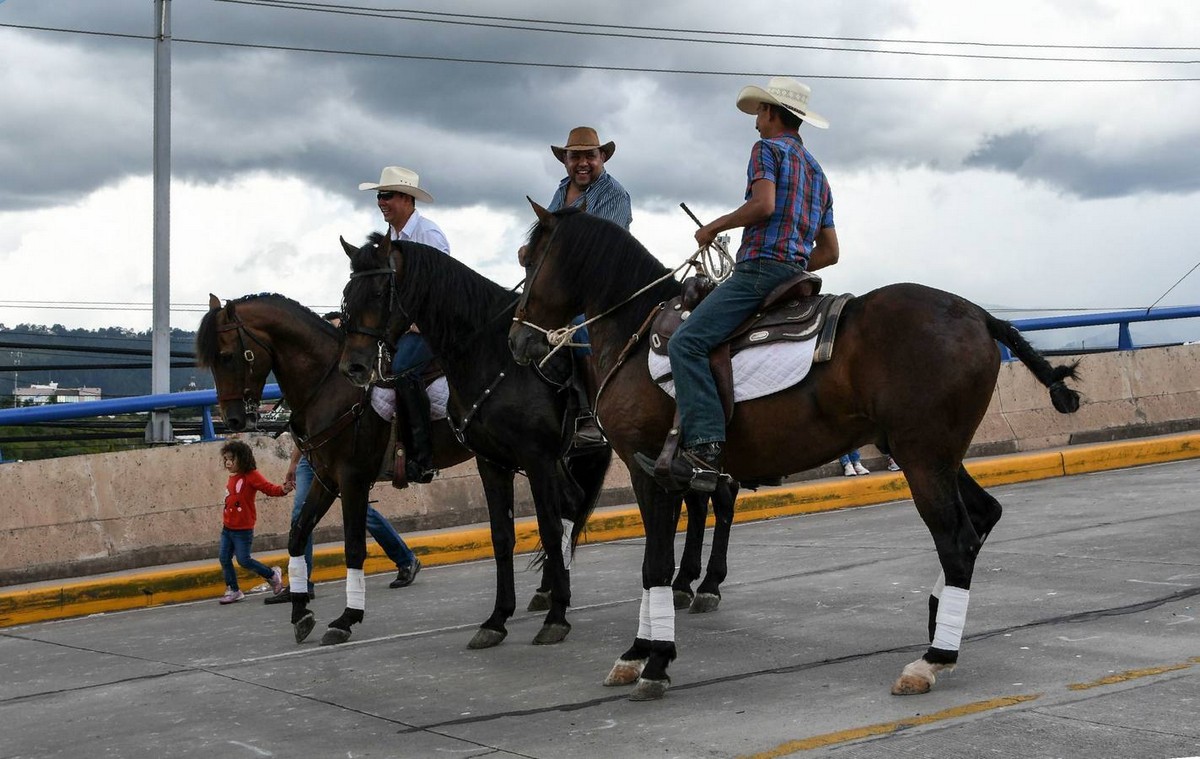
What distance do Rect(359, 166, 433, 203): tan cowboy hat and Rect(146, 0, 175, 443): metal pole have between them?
25.2 ft

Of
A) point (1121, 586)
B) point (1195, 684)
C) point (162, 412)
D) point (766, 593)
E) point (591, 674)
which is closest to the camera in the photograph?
point (1195, 684)

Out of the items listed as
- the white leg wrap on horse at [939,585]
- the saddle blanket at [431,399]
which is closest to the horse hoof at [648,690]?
the white leg wrap on horse at [939,585]

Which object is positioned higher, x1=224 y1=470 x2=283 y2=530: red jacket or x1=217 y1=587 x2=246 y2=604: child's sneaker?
x1=224 y1=470 x2=283 y2=530: red jacket

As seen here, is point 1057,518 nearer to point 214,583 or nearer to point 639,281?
point 639,281

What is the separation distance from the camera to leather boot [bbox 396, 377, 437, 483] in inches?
351

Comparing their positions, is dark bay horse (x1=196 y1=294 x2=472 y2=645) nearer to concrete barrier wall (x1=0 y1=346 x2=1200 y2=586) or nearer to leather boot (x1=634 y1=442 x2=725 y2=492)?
leather boot (x1=634 y1=442 x2=725 y2=492)

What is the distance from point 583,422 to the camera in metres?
8.48

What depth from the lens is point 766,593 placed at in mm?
9016

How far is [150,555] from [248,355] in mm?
3780

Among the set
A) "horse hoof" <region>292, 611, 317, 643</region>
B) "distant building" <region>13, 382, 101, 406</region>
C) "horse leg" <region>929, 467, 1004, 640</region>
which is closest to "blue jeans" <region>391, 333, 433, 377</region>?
"horse hoof" <region>292, 611, 317, 643</region>

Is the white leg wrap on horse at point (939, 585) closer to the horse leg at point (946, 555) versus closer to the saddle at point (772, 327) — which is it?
the horse leg at point (946, 555)

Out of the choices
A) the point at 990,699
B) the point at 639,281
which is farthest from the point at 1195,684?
the point at 639,281

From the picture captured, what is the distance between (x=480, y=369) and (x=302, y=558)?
1.81m

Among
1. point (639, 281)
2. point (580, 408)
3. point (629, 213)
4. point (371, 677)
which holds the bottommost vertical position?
point (371, 677)
